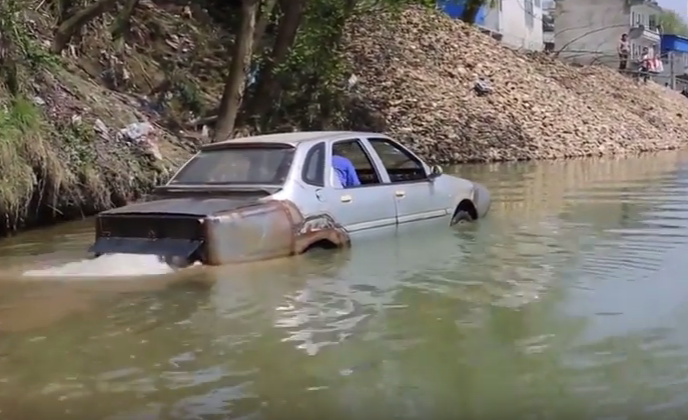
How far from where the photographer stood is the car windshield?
10492mm

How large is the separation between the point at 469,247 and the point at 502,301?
2902 millimetres

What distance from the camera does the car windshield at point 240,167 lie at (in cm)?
1049

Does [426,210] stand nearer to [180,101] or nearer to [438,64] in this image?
[180,101]

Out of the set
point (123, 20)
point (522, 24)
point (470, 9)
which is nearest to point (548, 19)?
point (522, 24)

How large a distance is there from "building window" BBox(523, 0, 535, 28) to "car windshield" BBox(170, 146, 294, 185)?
1964 inches

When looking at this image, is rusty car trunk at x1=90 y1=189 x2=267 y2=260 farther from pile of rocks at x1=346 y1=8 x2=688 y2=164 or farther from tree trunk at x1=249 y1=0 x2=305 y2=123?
pile of rocks at x1=346 y1=8 x2=688 y2=164

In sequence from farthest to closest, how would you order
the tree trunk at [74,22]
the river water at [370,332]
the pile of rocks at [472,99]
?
the pile of rocks at [472,99], the tree trunk at [74,22], the river water at [370,332]

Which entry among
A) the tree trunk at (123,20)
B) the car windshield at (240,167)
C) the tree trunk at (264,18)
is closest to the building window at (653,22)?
the tree trunk at (264,18)

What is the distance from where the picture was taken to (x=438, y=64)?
31344mm

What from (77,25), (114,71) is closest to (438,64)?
(114,71)

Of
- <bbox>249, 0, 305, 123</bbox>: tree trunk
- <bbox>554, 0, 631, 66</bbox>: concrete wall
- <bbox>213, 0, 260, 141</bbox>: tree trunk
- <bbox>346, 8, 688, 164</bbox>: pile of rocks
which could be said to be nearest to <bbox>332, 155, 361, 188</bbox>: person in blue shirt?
<bbox>213, 0, 260, 141</bbox>: tree trunk

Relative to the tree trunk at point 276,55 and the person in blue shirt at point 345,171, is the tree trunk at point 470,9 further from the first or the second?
the person in blue shirt at point 345,171

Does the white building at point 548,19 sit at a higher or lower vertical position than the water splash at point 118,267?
higher

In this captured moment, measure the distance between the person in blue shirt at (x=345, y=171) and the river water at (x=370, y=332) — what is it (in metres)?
0.70
